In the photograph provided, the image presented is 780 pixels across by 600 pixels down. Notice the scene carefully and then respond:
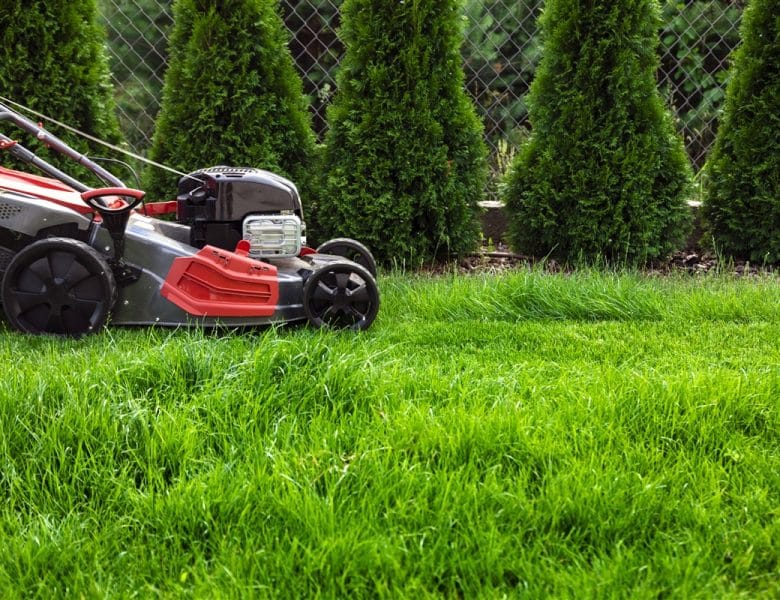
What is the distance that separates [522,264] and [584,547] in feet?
12.0

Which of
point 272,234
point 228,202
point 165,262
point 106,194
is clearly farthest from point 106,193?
point 272,234

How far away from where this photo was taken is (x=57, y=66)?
5.08 m

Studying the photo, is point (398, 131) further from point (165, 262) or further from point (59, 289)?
point (59, 289)

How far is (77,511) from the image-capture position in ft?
7.49

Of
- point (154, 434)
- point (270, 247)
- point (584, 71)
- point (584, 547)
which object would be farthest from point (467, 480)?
point (584, 71)

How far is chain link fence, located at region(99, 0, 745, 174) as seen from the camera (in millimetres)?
7988

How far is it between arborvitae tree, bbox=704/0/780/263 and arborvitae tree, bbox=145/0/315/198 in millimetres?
2798

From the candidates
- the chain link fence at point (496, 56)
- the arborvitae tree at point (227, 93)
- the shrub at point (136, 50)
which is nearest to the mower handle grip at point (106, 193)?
the arborvitae tree at point (227, 93)

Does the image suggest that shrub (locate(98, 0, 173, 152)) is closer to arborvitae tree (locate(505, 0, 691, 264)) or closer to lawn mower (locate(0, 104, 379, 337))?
arborvitae tree (locate(505, 0, 691, 264))

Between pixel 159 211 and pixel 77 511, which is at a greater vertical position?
pixel 159 211

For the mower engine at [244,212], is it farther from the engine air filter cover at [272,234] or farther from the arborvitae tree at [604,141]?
the arborvitae tree at [604,141]

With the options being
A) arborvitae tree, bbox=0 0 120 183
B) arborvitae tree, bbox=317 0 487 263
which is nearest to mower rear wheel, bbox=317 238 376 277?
arborvitae tree, bbox=317 0 487 263

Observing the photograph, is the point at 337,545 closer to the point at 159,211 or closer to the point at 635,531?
the point at 635,531

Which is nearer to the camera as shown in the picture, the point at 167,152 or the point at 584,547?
the point at 584,547
